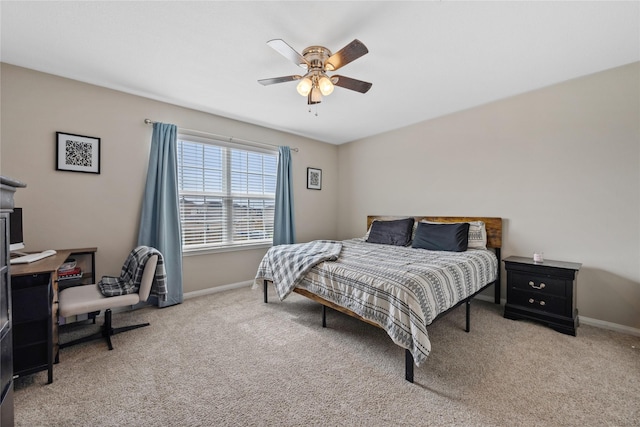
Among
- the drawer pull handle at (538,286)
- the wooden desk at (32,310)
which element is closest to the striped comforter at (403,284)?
the drawer pull handle at (538,286)

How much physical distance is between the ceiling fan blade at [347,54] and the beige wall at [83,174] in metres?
2.22

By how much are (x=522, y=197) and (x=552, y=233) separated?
492 mm

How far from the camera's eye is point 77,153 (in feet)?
8.91

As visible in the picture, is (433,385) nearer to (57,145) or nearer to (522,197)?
(522,197)

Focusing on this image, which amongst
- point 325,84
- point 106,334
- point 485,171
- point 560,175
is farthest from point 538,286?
point 106,334

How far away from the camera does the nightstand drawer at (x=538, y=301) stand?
2520mm

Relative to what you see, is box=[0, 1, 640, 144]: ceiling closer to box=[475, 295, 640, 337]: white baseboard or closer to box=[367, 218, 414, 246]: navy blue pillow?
box=[367, 218, 414, 246]: navy blue pillow

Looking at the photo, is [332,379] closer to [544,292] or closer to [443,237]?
[443,237]

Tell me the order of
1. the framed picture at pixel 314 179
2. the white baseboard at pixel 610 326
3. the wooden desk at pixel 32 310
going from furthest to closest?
the framed picture at pixel 314 179, the white baseboard at pixel 610 326, the wooden desk at pixel 32 310

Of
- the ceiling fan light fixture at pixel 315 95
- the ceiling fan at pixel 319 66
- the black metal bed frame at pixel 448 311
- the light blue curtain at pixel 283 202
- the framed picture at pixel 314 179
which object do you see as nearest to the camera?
the black metal bed frame at pixel 448 311

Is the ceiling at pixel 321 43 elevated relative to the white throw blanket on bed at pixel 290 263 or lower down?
elevated

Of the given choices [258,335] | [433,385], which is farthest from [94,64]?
[433,385]

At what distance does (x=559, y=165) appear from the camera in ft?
9.38

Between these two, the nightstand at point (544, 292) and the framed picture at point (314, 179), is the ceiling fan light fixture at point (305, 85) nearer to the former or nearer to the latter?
the framed picture at point (314, 179)
